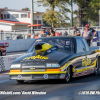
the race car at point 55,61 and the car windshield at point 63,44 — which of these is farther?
the car windshield at point 63,44

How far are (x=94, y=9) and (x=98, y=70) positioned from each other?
2067 inches

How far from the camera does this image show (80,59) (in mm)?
9875

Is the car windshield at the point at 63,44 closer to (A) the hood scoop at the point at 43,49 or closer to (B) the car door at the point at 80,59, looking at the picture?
(B) the car door at the point at 80,59

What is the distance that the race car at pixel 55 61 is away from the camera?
8.65 meters

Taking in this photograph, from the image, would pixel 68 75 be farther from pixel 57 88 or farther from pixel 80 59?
pixel 57 88

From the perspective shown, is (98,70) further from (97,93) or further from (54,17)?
(54,17)

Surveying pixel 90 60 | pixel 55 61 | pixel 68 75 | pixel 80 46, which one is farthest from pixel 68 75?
pixel 90 60

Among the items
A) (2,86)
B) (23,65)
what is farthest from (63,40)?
(2,86)

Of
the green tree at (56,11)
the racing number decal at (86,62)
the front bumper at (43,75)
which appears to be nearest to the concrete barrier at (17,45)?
the racing number decal at (86,62)

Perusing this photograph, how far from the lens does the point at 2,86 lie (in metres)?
8.79

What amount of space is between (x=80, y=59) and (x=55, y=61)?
4.70 ft

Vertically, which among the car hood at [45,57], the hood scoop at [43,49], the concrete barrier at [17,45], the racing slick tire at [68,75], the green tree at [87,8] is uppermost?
the green tree at [87,8]

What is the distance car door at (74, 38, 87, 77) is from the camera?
31.7 feet

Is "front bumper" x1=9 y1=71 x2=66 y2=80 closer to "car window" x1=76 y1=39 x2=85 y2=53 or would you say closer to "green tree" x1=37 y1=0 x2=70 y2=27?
"car window" x1=76 y1=39 x2=85 y2=53
